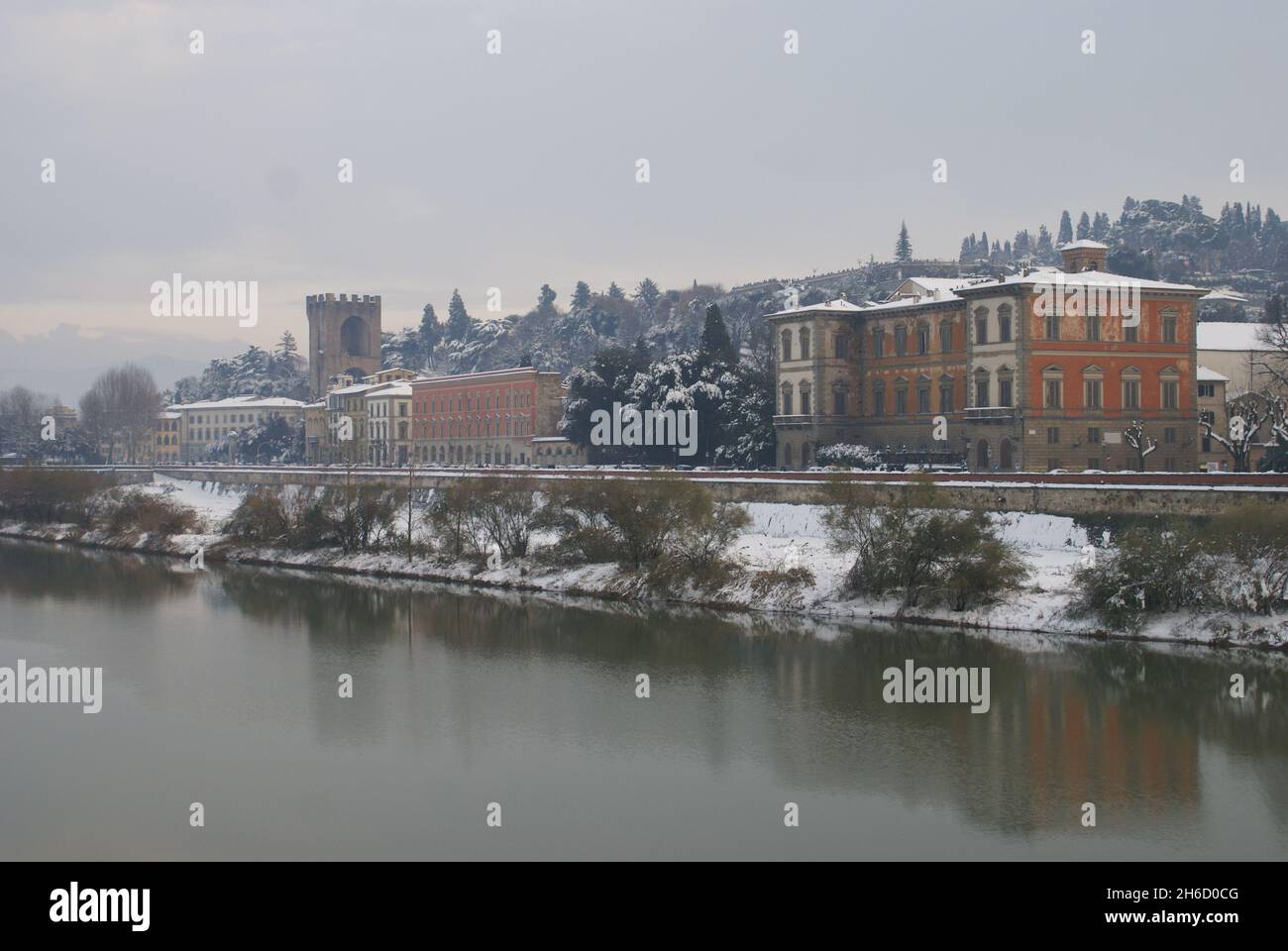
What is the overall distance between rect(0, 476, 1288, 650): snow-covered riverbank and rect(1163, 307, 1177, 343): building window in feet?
50.4

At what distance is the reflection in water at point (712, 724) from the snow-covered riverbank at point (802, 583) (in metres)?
0.95

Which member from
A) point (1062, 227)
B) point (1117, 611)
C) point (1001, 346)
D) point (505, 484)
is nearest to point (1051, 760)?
point (1117, 611)

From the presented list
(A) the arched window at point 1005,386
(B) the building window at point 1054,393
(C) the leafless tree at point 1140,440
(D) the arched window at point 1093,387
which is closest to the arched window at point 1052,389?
(B) the building window at point 1054,393

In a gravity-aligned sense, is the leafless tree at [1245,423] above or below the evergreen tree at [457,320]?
below

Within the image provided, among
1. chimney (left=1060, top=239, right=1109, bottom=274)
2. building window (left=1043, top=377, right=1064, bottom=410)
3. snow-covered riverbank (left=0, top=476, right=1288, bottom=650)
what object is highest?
chimney (left=1060, top=239, right=1109, bottom=274)

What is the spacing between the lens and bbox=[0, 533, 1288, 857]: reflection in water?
18.1 metres

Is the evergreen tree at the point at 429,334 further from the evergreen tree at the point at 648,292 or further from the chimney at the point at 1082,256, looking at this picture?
the chimney at the point at 1082,256

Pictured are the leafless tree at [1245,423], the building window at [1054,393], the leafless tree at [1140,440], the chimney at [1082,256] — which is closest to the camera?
the leafless tree at [1245,423]

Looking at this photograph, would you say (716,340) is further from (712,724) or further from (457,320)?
(457,320)

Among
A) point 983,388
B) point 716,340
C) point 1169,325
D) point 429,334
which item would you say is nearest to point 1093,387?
point 983,388

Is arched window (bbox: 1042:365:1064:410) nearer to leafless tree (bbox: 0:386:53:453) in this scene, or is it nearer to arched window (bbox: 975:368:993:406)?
arched window (bbox: 975:368:993:406)

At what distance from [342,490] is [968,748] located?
31.3m

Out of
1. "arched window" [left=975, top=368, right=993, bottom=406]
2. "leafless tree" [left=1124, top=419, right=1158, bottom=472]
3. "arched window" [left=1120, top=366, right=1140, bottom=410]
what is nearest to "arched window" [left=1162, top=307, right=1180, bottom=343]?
"arched window" [left=1120, top=366, right=1140, bottom=410]

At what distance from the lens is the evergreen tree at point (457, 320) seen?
14462cm
